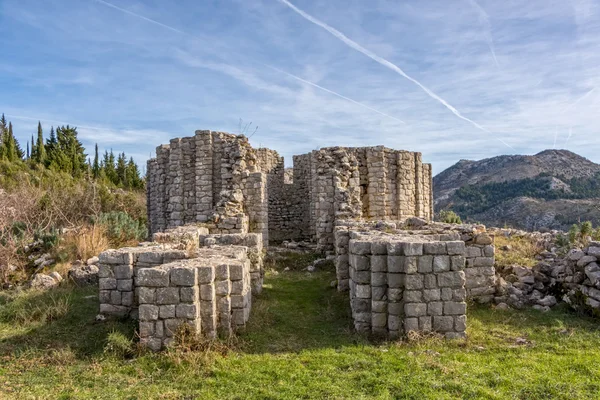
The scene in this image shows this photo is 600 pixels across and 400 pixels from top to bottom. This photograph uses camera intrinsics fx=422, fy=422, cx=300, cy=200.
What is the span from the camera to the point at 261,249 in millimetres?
12758

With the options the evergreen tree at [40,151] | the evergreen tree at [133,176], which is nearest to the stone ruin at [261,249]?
the evergreen tree at [133,176]

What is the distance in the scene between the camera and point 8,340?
7570 millimetres

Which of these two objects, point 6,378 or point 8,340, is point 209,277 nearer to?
point 6,378

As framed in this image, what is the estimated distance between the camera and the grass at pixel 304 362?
5699 millimetres

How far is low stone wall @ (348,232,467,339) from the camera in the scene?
7492 mm

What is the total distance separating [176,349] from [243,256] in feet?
8.66

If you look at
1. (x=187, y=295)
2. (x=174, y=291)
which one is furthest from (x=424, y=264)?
(x=174, y=291)

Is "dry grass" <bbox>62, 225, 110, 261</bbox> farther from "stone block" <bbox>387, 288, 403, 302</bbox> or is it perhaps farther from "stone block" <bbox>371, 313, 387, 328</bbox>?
"stone block" <bbox>387, 288, 403, 302</bbox>

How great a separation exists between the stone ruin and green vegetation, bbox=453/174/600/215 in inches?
1833

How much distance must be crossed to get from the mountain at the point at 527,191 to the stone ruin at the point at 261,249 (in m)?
31.6

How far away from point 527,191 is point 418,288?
64517 millimetres

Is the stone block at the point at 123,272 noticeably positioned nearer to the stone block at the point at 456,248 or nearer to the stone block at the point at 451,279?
the stone block at the point at 451,279

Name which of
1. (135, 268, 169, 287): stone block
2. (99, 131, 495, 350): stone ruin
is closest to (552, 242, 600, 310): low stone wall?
(99, 131, 495, 350): stone ruin

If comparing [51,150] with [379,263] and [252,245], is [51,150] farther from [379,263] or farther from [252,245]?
[379,263]
